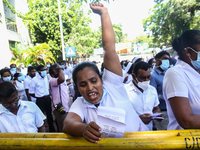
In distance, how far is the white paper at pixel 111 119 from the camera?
90 centimetres

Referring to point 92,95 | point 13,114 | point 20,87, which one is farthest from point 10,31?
point 92,95

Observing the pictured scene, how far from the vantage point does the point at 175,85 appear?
1.24 meters

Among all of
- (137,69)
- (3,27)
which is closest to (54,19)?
(3,27)

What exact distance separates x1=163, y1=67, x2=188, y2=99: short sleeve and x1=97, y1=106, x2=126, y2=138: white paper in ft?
1.77

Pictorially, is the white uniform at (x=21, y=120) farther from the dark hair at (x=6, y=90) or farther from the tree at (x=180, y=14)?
the tree at (x=180, y=14)

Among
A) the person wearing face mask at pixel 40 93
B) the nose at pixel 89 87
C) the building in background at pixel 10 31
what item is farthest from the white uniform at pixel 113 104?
the building in background at pixel 10 31

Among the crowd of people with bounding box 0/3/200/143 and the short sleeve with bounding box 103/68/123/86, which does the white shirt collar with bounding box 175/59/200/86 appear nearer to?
the crowd of people with bounding box 0/3/200/143

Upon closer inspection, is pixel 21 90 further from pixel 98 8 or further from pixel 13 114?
pixel 98 8

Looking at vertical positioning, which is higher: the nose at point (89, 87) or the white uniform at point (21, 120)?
the nose at point (89, 87)

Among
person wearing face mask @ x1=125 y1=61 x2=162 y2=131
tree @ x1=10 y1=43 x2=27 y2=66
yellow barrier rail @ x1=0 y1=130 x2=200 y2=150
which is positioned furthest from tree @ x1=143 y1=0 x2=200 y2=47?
yellow barrier rail @ x1=0 y1=130 x2=200 y2=150

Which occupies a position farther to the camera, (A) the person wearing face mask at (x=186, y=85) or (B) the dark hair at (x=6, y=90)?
(B) the dark hair at (x=6, y=90)

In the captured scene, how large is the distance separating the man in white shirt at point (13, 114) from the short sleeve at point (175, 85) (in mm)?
1713

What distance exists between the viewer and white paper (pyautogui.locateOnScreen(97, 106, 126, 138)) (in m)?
0.90

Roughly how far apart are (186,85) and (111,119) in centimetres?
73
